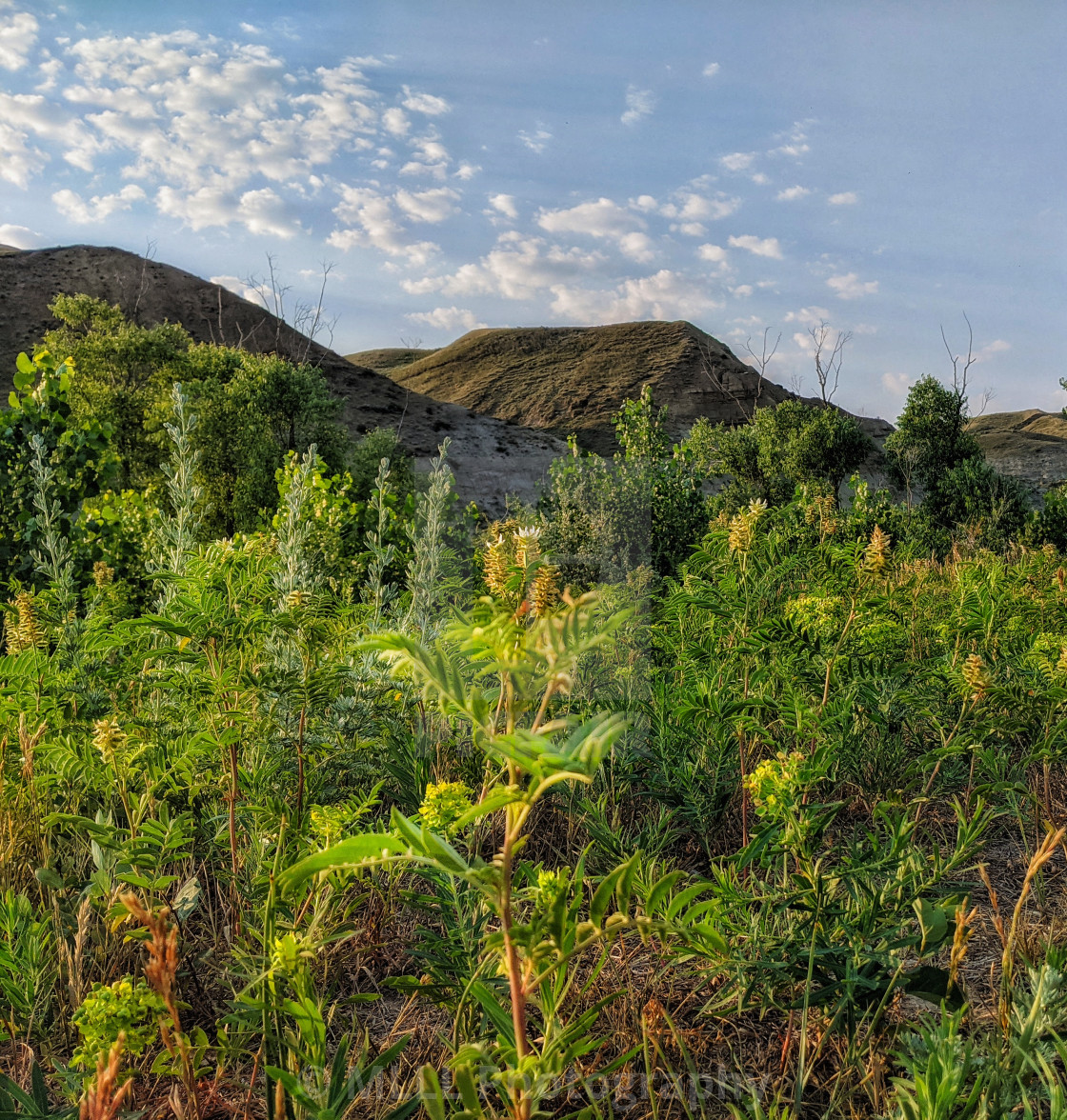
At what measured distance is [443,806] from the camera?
1294 millimetres

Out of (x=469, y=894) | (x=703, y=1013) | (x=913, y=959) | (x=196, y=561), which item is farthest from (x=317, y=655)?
(x=913, y=959)

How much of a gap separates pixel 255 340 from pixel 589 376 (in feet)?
54.7

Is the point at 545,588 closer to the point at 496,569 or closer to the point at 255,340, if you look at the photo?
the point at 496,569

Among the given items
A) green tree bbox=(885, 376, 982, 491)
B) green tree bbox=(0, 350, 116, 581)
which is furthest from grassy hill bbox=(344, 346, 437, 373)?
green tree bbox=(0, 350, 116, 581)

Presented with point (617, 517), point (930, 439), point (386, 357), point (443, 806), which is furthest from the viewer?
point (386, 357)

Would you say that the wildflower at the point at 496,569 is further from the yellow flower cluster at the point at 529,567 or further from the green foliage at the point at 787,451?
the green foliage at the point at 787,451

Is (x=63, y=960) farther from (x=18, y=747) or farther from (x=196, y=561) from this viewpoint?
(x=18, y=747)

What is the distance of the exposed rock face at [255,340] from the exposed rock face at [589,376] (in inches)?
310

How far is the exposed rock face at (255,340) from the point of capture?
1983 centimetres

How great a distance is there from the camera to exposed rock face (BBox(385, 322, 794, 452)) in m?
34.1

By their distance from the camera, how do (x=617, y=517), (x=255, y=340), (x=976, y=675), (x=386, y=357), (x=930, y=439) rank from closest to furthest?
1. (x=976, y=675)
2. (x=617, y=517)
3. (x=930, y=439)
4. (x=255, y=340)
5. (x=386, y=357)

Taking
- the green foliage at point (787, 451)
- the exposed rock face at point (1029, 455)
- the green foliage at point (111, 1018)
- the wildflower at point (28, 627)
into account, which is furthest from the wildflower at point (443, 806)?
the exposed rock face at point (1029, 455)


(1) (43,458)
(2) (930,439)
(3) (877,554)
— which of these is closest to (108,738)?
(3) (877,554)

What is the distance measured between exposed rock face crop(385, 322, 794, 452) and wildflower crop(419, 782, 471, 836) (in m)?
27.5
